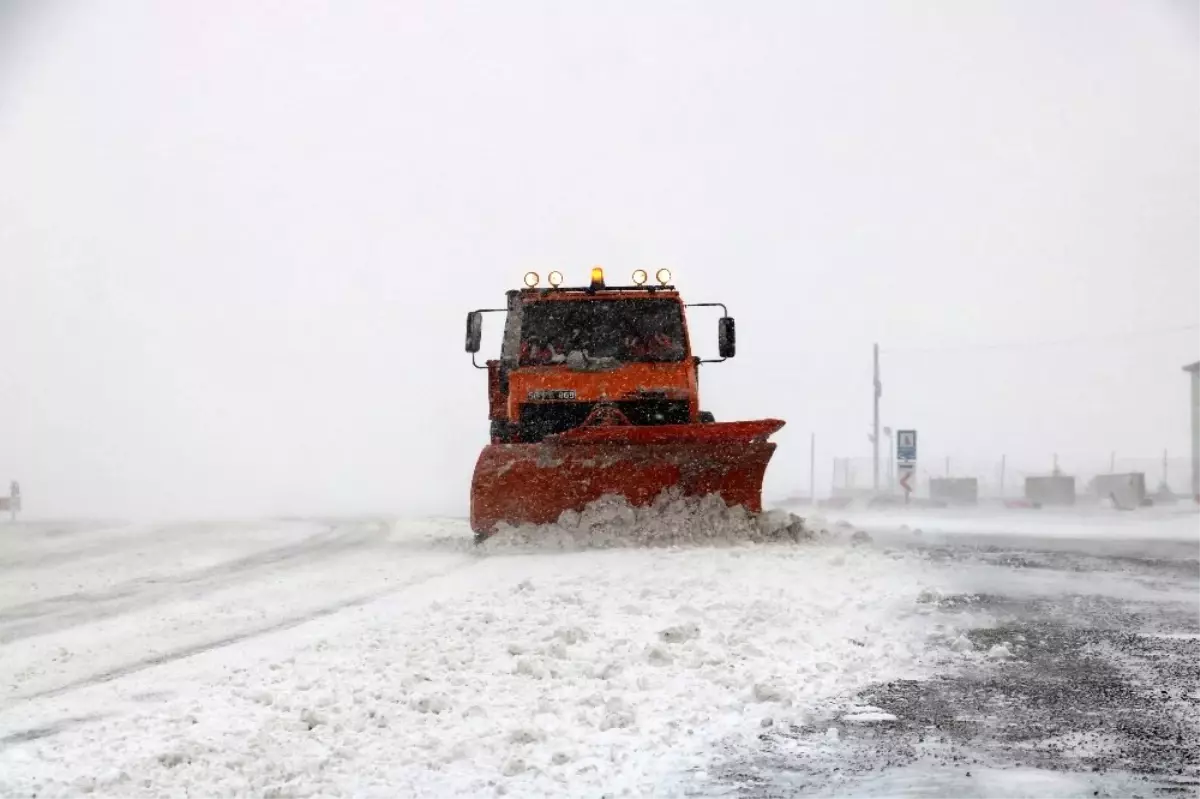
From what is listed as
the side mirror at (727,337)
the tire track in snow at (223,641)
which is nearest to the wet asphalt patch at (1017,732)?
the tire track in snow at (223,641)

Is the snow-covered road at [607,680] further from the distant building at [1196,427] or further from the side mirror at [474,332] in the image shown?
the distant building at [1196,427]

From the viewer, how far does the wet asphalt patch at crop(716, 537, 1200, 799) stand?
11.0 feet

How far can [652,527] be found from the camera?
32.4 feet

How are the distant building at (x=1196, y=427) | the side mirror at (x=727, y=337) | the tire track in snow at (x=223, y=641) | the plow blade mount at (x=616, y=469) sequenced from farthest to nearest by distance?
the distant building at (x=1196, y=427)
the side mirror at (x=727, y=337)
the plow blade mount at (x=616, y=469)
the tire track in snow at (x=223, y=641)

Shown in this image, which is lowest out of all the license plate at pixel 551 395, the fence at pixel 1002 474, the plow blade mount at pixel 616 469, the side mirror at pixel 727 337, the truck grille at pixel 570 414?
the fence at pixel 1002 474

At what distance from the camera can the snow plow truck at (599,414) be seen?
32.3 feet

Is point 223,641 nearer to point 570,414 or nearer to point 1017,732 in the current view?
point 1017,732

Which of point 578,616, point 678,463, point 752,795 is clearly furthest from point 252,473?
point 752,795

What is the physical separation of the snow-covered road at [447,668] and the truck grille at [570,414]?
1.92 m

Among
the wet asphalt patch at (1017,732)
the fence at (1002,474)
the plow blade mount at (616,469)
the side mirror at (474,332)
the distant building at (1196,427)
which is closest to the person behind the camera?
the wet asphalt patch at (1017,732)

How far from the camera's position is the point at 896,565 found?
888 centimetres

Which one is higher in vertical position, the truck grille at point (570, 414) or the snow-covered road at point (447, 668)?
the truck grille at point (570, 414)

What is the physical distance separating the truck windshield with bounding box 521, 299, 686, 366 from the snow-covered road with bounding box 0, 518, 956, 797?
2.71 meters

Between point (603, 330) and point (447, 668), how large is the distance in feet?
22.4
